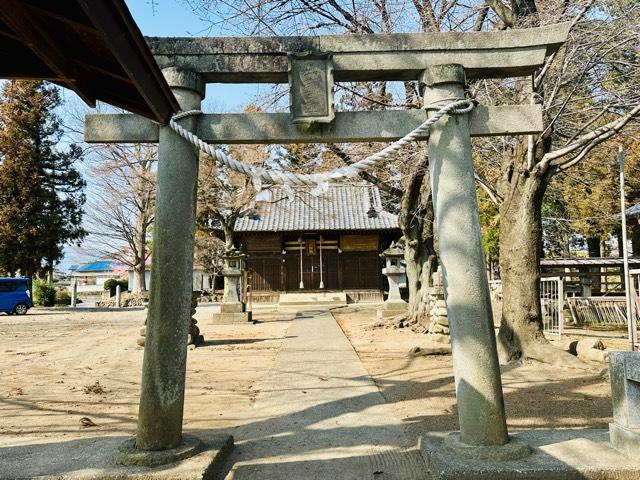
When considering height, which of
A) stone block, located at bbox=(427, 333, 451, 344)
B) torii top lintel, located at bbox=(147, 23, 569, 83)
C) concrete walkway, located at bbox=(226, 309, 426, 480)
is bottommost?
stone block, located at bbox=(427, 333, 451, 344)

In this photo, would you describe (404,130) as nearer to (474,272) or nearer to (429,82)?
(429,82)

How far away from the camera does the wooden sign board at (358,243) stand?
2448 centimetres

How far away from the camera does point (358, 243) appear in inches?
966

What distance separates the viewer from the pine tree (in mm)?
24062

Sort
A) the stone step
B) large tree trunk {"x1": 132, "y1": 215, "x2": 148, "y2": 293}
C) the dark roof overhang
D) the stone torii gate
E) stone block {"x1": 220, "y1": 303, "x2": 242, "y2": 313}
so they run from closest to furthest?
1. the dark roof overhang
2. the stone torii gate
3. stone block {"x1": 220, "y1": 303, "x2": 242, "y2": 313}
4. the stone step
5. large tree trunk {"x1": 132, "y1": 215, "x2": 148, "y2": 293}

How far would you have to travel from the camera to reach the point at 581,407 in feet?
16.4

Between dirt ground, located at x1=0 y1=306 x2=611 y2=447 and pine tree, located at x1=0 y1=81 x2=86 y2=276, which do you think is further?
pine tree, located at x1=0 y1=81 x2=86 y2=276

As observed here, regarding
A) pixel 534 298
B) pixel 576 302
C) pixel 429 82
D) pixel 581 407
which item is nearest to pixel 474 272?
pixel 429 82

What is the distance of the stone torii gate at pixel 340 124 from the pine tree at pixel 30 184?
2541 cm

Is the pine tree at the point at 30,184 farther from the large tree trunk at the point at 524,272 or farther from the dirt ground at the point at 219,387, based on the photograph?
the large tree trunk at the point at 524,272

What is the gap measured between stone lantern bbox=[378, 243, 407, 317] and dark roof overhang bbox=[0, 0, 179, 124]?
1342 cm

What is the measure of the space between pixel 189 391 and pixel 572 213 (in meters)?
21.2

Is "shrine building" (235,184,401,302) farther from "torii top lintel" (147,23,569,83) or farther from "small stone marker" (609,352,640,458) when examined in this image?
"small stone marker" (609,352,640,458)

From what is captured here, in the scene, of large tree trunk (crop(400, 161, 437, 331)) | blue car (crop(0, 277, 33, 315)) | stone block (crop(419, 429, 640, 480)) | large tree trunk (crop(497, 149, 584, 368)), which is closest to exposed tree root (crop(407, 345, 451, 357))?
large tree trunk (crop(497, 149, 584, 368))
